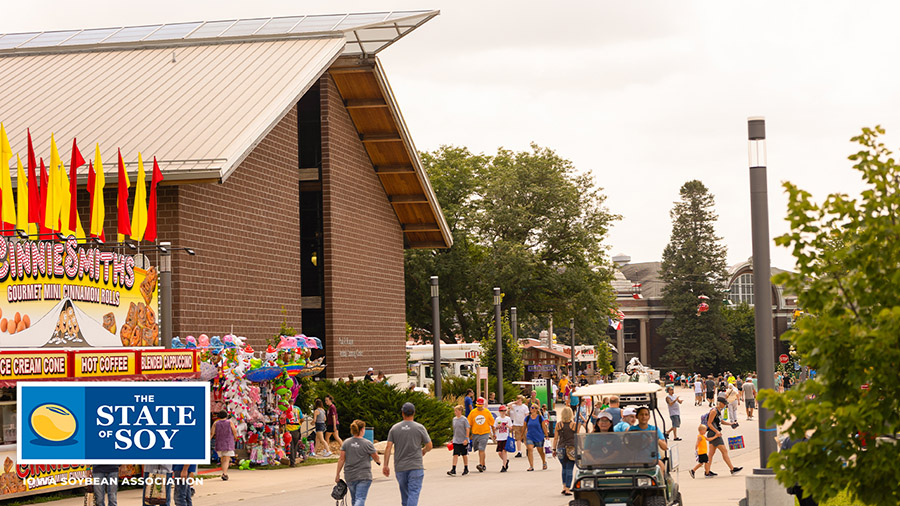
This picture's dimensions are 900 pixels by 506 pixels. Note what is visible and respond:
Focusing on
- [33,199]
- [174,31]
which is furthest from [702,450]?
[174,31]

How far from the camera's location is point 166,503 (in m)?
17.1

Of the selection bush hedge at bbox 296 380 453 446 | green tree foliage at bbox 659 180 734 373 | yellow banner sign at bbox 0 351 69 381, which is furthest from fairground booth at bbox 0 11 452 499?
green tree foliage at bbox 659 180 734 373

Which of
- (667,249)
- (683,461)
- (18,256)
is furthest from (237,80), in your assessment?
(667,249)

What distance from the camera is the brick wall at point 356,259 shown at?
35.1 m

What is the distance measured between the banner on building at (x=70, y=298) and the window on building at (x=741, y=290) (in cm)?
10945

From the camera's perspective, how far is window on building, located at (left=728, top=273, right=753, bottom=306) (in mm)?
125812

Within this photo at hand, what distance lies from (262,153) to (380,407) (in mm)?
7994

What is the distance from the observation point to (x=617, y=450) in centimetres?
1470

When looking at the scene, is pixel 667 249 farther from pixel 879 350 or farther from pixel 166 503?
pixel 879 350

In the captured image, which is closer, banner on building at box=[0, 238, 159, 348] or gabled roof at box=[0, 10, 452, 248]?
banner on building at box=[0, 238, 159, 348]

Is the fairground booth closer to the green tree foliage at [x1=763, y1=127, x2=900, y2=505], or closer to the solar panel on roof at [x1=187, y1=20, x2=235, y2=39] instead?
the solar panel on roof at [x1=187, y1=20, x2=235, y2=39]

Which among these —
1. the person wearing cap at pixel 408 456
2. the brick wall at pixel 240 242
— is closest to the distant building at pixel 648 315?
the brick wall at pixel 240 242

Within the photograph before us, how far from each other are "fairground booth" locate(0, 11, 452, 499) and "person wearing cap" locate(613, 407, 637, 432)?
28.4ft

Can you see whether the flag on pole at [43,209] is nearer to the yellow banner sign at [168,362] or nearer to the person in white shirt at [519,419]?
the yellow banner sign at [168,362]
